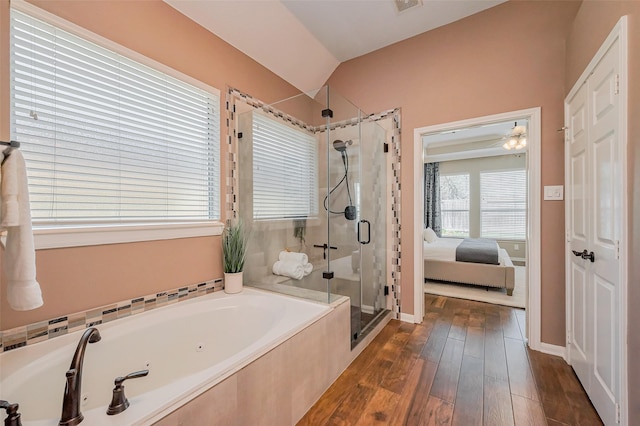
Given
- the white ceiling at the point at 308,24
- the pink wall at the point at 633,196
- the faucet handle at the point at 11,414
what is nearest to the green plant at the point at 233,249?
the faucet handle at the point at 11,414

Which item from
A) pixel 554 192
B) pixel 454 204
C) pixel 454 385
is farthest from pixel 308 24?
pixel 454 204

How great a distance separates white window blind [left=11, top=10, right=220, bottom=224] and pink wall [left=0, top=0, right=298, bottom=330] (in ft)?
0.30

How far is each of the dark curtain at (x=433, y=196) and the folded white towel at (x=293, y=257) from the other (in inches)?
193

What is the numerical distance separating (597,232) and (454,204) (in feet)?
16.7

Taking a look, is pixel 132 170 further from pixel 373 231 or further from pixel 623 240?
pixel 623 240

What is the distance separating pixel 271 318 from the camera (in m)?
1.71

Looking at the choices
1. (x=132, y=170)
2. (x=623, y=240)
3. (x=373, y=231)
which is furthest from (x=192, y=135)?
(x=623, y=240)

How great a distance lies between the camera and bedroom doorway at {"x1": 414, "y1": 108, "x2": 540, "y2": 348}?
263cm

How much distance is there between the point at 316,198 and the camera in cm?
242

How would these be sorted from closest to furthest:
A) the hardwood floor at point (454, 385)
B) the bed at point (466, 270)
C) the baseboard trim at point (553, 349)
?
1. the hardwood floor at point (454, 385)
2. the baseboard trim at point (553, 349)
3. the bed at point (466, 270)

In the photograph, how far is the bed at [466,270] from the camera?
3.39m

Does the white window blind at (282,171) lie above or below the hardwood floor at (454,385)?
above

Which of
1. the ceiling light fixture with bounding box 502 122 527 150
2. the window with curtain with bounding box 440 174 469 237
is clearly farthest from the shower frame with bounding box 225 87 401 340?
the window with curtain with bounding box 440 174 469 237

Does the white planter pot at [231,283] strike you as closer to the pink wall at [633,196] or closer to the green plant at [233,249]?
the green plant at [233,249]
